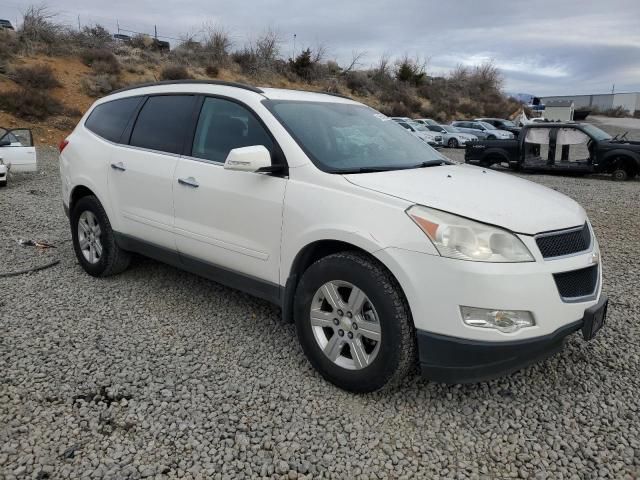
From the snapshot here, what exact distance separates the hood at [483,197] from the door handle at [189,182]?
1.25 meters

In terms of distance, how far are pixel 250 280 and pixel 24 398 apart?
4.90ft

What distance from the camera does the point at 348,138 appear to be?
3.67 m

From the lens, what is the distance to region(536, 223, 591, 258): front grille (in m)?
2.70

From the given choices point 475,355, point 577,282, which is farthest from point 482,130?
point 475,355

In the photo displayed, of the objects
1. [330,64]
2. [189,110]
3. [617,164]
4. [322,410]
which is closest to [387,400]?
[322,410]

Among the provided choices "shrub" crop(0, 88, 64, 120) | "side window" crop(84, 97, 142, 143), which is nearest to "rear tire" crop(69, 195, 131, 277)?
"side window" crop(84, 97, 142, 143)

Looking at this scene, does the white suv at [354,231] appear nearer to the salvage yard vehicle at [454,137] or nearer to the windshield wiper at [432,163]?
the windshield wiper at [432,163]

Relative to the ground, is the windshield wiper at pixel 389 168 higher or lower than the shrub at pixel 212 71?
lower

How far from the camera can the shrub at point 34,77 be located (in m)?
23.5

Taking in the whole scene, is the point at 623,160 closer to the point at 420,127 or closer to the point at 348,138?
the point at 348,138

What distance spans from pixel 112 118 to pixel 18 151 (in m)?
7.53

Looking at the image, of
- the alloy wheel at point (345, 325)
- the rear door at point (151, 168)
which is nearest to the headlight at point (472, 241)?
the alloy wheel at point (345, 325)

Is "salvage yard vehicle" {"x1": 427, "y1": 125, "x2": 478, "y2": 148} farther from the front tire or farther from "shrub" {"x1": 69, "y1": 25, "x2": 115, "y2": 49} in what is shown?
the front tire

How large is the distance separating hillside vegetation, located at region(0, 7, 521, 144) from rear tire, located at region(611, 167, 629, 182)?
20.1 meters
